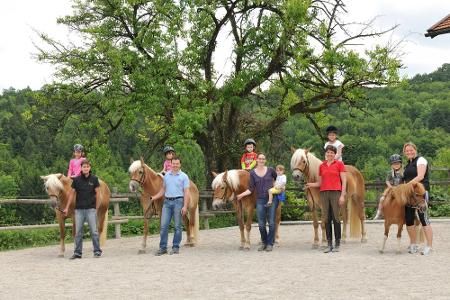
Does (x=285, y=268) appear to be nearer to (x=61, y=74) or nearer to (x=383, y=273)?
(x=383, y=273)

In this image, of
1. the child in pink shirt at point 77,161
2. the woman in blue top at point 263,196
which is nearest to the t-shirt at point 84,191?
the child in pink shirt at point 77,161

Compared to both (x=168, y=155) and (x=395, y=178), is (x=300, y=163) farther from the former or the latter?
(x=168, y=155)

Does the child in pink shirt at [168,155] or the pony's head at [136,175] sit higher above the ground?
the child in pink shirt at [168,155]

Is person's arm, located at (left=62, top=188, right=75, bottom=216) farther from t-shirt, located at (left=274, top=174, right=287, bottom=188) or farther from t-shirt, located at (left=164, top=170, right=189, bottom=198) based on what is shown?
t-shirt, located at (left=274, top=174, right=287, bottom=188)

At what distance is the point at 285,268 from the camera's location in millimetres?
8469

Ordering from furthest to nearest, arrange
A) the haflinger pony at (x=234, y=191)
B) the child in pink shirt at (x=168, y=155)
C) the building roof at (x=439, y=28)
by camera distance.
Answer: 1. the building roof at (x=439, y=28)
2. the child in pink shirt at (x=168, y=155)
3. the haflinger pony at (x=234, y=191)

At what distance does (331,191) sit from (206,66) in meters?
12.2

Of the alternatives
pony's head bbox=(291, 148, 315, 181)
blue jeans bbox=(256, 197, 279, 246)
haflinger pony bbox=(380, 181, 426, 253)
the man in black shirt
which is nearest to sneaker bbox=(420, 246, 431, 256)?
haflinger pony bbox=(380, 181, 426, 253)

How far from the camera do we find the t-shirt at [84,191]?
35.4 feet

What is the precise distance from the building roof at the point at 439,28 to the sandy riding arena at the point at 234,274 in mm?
8367

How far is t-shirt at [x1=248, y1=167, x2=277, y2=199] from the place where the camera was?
1088 cm

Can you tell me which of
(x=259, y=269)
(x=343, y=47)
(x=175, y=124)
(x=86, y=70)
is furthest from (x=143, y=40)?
(x=259, y=269)

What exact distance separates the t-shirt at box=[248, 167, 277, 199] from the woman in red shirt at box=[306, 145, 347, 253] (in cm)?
94

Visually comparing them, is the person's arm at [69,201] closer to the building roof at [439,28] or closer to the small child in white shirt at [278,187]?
Answer: the small child in white shirt at [278,187]
